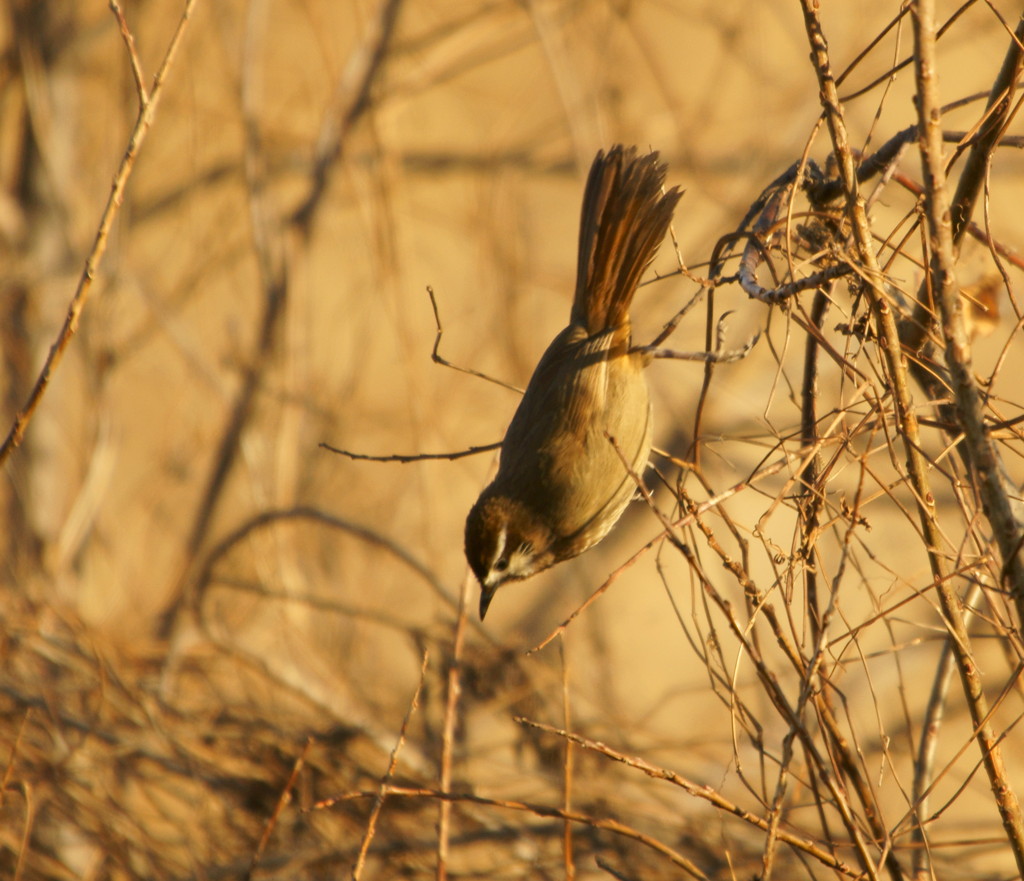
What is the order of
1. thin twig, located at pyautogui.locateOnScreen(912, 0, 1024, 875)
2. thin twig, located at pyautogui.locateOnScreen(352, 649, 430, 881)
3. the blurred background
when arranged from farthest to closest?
the blurred background
thin twig, located at pyautogui.locateOnScreen(352, 649, 430, 881)
thin twig, located at pyautogui.locateOnScreen(912, 0, 1024, 875)

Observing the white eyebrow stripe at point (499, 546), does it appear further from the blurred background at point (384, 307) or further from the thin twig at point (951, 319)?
the blurred background at point (384, 307)

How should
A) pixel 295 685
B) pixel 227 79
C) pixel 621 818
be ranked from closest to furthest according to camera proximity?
pixel 621 818
pixel 295 685
pixel 227 79

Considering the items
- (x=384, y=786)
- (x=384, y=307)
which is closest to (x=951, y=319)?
(x=384, y=786)

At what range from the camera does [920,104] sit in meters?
1.31

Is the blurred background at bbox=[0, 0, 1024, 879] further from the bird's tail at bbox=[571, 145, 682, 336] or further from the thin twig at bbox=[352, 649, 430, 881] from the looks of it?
the thin twig at bbox=[352, 649, 430, 881]

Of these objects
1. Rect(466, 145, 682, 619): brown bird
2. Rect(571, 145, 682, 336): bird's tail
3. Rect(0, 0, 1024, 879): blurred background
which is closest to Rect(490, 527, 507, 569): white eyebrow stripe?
Rect(466, 145, 682, 619): brown bird

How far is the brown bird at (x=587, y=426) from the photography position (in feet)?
8.57

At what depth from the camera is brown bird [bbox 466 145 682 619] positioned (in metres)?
2.61

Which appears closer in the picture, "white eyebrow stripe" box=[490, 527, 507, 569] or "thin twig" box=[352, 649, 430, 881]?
"thin twig" box=[352, 649, 430, 881]

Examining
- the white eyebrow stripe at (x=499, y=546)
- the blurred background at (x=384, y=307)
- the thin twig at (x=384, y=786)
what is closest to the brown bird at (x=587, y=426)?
the white eyebrow stripe at (x=499, y=546)

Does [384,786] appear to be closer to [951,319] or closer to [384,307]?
[951,319]

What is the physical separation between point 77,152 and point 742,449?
180 inches

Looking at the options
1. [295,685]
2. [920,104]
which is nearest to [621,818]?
[295,685]

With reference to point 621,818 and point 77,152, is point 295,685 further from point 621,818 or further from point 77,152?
point 77,152
